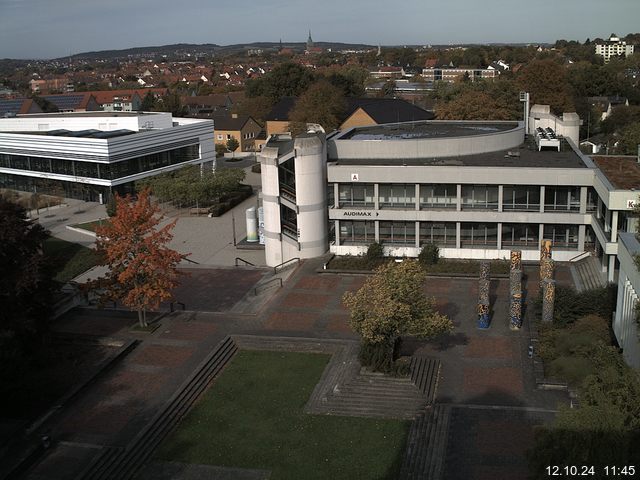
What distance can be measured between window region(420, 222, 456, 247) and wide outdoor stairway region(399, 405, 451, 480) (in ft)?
61.0

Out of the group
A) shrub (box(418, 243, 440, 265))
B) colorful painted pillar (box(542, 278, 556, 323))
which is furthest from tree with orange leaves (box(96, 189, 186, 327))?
colorful painted pillar (box(542, 278, 556, 323))

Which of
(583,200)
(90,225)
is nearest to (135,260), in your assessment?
(583,200)

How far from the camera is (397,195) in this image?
4166 centimetres

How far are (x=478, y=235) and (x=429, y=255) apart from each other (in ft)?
12.1

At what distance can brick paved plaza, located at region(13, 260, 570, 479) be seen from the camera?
2195 centimetres

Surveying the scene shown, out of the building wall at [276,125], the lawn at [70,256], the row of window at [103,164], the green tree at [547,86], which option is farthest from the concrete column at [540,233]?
the building wall at [276,125]

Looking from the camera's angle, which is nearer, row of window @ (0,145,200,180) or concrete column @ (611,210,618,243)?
concrete column @ (611,210,618,243)

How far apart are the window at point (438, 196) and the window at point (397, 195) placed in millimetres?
590

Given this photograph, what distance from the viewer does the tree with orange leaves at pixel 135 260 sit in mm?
29539

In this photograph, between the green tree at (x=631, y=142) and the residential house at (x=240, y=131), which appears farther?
the residential house at (x=240, y=131)

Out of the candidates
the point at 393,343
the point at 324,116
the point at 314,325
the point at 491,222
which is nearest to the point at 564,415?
the point at 393,343

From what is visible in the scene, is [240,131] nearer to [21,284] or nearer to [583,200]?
[583,200]

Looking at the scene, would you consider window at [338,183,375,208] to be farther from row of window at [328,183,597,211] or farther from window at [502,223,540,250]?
window at [502,223,540,250]

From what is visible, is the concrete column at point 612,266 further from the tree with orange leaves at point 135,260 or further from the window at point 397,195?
the tree with orange leaves at point 135,260
